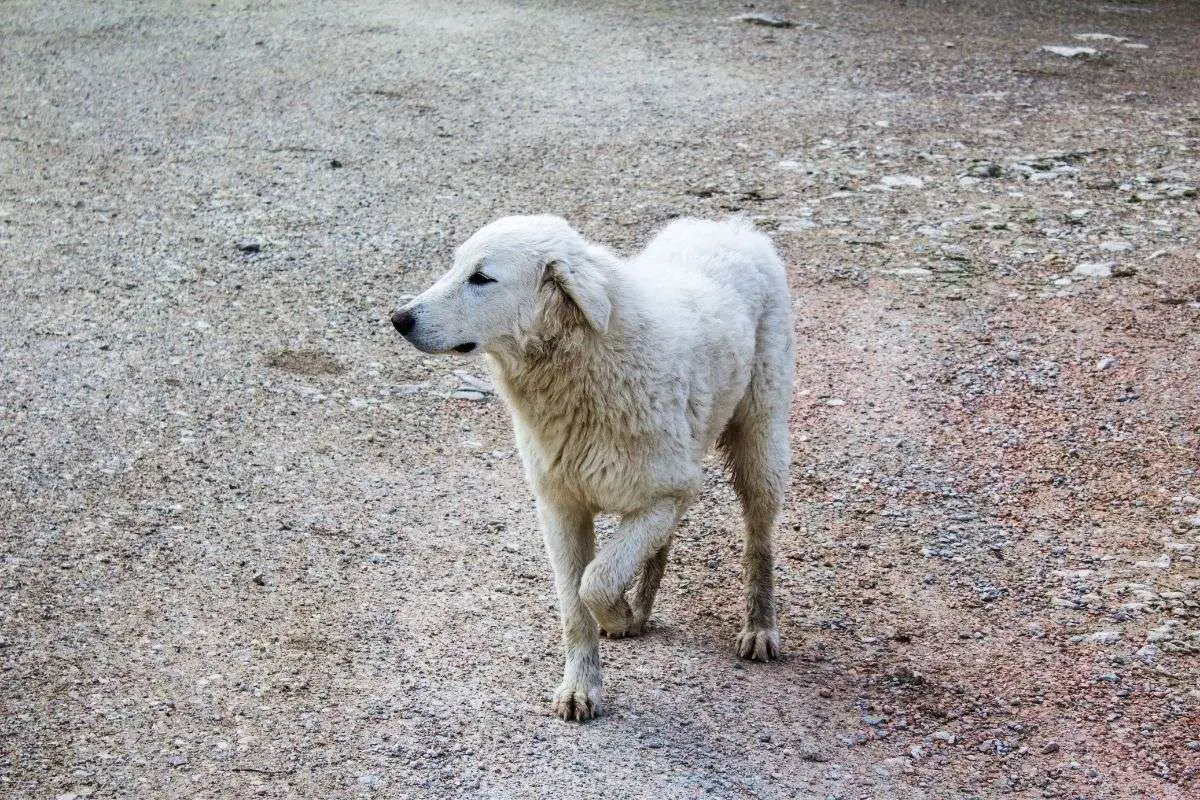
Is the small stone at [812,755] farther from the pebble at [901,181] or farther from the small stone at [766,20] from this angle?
the small stone at [766,20]

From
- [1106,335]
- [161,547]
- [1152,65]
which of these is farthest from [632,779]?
[1152,65]

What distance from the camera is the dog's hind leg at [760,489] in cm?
Answer: 529

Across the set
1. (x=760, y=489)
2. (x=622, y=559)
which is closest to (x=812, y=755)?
(x=622, y=559)

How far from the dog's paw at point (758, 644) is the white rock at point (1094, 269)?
4146 mm

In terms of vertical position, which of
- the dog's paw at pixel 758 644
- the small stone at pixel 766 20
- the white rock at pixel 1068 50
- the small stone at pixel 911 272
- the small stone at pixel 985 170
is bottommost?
the dog's paw at pixel 758 644

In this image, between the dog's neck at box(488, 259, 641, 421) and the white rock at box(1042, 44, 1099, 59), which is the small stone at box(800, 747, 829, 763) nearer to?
the dog's neck at box(488, 259, 641, 421)

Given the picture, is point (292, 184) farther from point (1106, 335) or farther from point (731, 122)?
point (1106, 335)

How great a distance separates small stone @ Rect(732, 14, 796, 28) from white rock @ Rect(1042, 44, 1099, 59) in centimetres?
258

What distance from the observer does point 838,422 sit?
7008 millimetres

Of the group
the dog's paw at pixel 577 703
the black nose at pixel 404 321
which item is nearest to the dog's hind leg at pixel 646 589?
the dog's paw at pixel 577 703

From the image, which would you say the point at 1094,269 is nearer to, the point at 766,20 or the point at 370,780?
the point at 370,780

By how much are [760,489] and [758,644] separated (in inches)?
24.0

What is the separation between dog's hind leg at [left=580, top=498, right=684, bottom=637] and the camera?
4461 mm

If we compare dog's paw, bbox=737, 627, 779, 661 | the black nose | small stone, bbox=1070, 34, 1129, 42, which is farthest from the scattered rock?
small stone, bbox=1070, 34, 1129, 42
